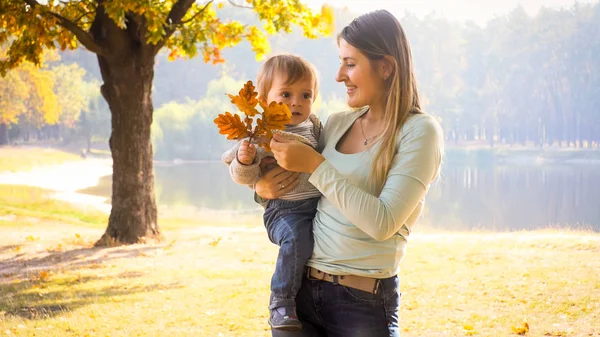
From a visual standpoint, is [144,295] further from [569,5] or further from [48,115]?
[569,5]

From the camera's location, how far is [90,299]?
5.29 metres

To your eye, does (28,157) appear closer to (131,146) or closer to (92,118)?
(92,118)

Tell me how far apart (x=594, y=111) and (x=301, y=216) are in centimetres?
2778

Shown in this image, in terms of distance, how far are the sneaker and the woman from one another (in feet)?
0.08

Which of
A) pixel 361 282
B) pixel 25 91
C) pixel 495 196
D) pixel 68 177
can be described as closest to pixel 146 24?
pixel 361 282

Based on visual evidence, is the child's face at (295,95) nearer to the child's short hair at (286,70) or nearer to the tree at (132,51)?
the child's short hair at (286,70)

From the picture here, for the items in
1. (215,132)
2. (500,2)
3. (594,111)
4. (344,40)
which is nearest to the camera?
(344,40)

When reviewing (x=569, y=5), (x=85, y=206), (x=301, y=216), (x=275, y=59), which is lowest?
(x=85, y=206)

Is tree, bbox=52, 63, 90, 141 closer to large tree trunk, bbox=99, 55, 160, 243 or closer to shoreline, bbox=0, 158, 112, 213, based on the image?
shoreline, bbox=0, 158, 112, 213

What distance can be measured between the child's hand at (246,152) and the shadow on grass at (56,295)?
3.45m

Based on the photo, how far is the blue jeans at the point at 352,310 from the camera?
169 centimetres

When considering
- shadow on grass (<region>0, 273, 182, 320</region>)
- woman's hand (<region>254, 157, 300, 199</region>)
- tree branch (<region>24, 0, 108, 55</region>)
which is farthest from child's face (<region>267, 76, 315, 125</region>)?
tree branch (<region>24, 0, 108, 55</region>)

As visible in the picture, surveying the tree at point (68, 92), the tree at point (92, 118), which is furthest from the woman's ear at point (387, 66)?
the tree at point (92, 118)

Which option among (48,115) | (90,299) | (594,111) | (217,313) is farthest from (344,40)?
(594,111)
